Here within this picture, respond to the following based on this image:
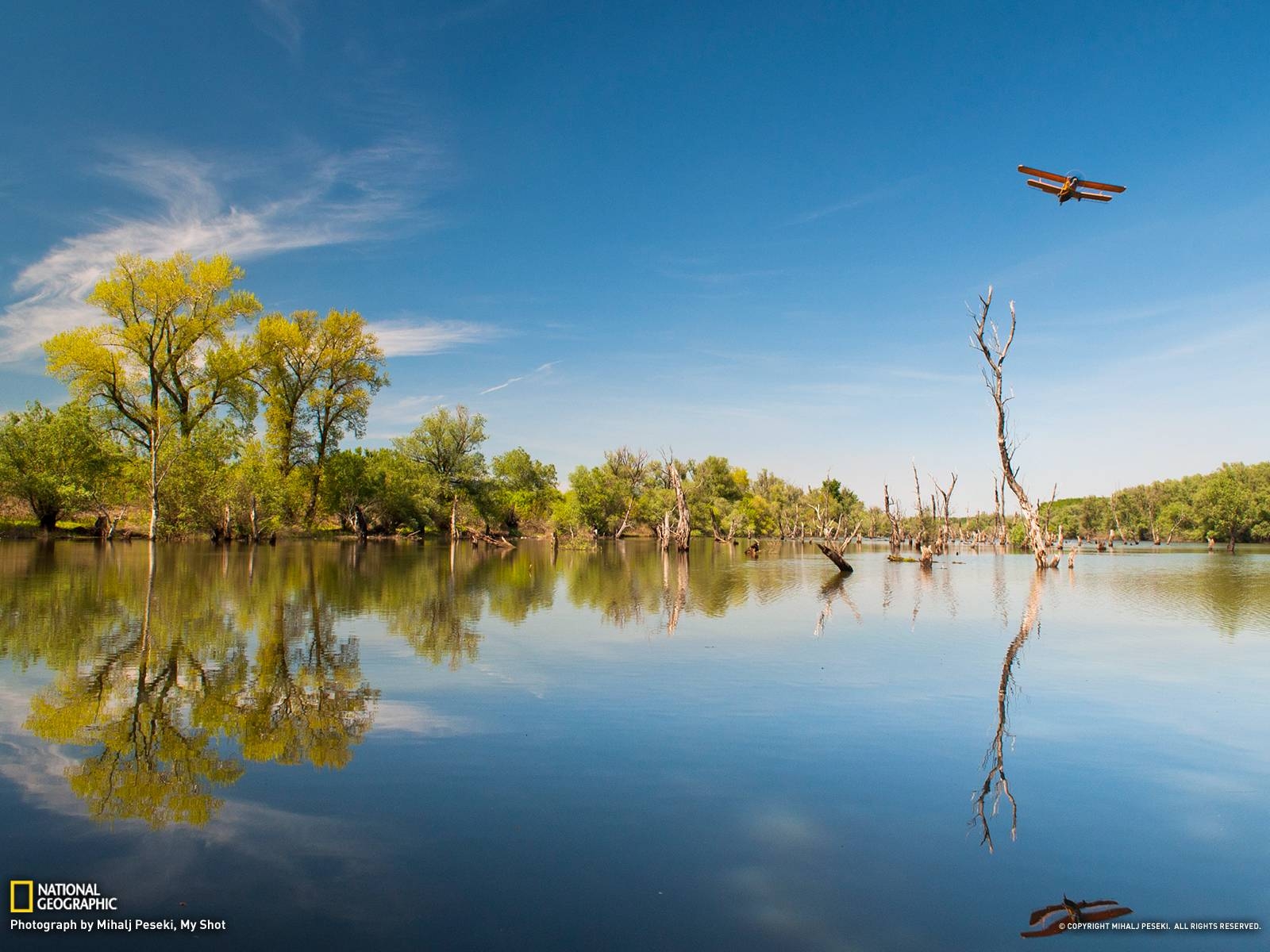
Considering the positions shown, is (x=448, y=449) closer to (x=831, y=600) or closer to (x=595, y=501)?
(x=595, y=501)

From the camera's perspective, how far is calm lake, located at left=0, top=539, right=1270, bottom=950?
4.19 meters

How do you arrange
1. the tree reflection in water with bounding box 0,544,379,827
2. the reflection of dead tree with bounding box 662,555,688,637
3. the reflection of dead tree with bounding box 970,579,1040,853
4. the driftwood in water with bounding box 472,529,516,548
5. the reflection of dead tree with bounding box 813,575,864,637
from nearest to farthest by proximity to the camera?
the reflection of dead tree with bounding box 970,579,1040,853
the tree reflection in water with bounding box 0,544,379,827
the reflection of dead tree with bounding box 662,555,688,637
the reflection of dead tree with bounding box 813,575,864,637
the driftwood in water with bounding box 472,529,516,548

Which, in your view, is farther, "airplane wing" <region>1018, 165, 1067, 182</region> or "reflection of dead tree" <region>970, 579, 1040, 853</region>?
"airplane wing" <region>1018, 165, 1067, 182</region>

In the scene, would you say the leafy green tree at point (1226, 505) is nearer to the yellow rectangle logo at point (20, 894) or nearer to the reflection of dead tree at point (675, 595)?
the reflection of dead tree at point (675, 595)

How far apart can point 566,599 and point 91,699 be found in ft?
42.6

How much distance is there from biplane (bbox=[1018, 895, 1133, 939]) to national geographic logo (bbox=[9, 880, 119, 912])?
17.0 feet

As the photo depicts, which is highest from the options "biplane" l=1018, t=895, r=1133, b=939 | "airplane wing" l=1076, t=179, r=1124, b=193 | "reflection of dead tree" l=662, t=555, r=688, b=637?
"airplane wing" l=1076, t=179, r=1124, b=193

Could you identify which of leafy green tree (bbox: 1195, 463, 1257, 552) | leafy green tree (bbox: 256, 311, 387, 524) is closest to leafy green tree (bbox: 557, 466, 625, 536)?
leafy green tree (bbox: 256, 311, 387, 524)

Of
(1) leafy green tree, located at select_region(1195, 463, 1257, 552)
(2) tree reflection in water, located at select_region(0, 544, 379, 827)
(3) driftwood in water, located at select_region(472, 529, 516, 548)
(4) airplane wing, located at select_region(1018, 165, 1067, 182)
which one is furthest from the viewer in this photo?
(1) leafy green tree, located at select_region(1195, 463, 1257, 552)

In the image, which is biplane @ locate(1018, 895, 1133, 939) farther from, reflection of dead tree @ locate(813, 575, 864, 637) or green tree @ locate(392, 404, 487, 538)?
green tree @ locate(392, 404, 487, 538)

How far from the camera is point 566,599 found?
66.8 ft

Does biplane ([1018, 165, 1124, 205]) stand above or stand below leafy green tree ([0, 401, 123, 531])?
above

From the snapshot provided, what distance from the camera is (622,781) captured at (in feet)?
20.3

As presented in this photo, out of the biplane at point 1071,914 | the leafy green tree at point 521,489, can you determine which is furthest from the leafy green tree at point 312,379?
the biplane at point 1071,914
